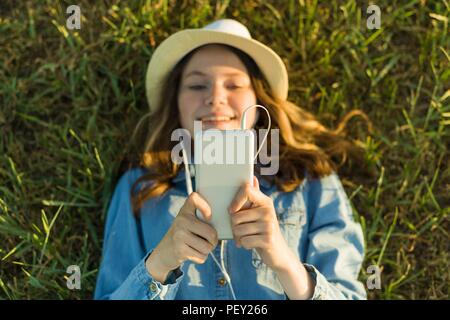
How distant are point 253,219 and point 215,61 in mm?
802

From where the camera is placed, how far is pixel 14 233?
9.39 ft

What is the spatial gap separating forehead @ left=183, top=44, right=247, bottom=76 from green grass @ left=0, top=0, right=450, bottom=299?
0.44 m

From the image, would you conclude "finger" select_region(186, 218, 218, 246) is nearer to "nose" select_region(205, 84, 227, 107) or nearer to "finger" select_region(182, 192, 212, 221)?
"finger" select_region(182, 192, 212, 221)

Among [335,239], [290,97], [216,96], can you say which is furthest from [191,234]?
[290,97]

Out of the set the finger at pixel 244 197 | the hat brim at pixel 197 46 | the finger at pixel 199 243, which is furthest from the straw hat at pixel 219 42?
the finger at pixel 199 243

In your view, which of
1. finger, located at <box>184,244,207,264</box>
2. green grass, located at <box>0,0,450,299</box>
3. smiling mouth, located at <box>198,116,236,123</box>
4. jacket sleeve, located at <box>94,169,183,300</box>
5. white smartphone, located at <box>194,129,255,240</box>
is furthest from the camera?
green grass, located at <box>0,0,450,299</box>

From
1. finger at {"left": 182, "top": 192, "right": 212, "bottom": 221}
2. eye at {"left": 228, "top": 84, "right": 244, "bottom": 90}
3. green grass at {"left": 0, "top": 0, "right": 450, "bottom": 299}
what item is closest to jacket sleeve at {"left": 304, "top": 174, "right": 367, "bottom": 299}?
green grass at {"left": 0, "top": 0, "right": 450, "bottom": 299}

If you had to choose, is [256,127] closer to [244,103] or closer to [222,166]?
[244,103]

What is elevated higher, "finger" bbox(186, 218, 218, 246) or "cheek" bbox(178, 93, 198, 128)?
"cheek" bbox(178, 93, 198, 128)

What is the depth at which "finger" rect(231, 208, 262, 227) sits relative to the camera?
2.04m

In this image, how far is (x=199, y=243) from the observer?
208 cm

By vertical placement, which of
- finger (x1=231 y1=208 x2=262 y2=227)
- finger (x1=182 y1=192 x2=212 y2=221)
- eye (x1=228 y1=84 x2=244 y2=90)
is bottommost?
finger (x1=231 y1=208 x2=262 y2=227)

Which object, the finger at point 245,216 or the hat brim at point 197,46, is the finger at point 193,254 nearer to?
the finger at point 245,216

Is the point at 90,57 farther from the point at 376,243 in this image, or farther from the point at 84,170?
the point at 376,243
